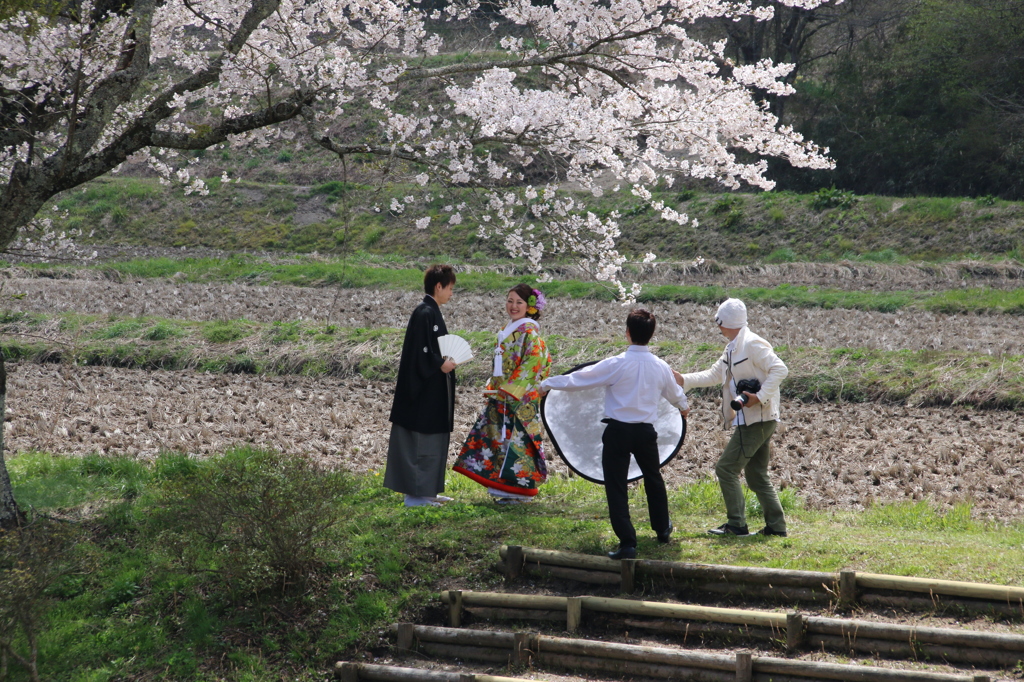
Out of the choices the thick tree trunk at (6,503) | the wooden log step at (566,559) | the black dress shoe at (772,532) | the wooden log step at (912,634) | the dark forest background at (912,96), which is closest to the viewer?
the wooden log step at (912,634)

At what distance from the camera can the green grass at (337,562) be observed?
16.6 feet

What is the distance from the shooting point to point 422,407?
21.7 feet

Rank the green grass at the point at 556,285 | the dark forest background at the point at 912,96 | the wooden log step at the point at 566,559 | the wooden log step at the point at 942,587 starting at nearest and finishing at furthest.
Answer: the wooden log step at the point at 942,587 → the wooden log step at the point at 566,559 → the green grass at the point at 556,285 → the dark forest background at the point at 912,96

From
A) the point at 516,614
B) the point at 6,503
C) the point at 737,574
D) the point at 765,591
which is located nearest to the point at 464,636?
the point at 516,614

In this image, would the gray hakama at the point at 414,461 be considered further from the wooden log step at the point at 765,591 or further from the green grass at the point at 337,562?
the wooden log step at the point at 765,591

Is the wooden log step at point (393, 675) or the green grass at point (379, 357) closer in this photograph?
the wooden log step at point (393, 675)

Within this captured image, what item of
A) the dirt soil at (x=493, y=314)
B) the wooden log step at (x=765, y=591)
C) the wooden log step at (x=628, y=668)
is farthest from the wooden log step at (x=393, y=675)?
the dirt soil at (x=493, y=314)

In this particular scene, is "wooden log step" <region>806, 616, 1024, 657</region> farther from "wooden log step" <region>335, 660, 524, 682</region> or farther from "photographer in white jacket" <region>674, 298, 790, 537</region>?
"wooden log step" <region>335, 660, 524, 682</region>

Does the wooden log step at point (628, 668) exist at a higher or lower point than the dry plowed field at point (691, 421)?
lower

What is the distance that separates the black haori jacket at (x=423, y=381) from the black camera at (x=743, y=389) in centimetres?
217

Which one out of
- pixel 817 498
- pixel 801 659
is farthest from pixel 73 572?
pixel 817 498

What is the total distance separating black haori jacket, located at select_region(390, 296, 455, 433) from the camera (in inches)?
259

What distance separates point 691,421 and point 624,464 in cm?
414

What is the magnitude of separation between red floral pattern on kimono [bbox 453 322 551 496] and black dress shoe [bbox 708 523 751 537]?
1431 mm
